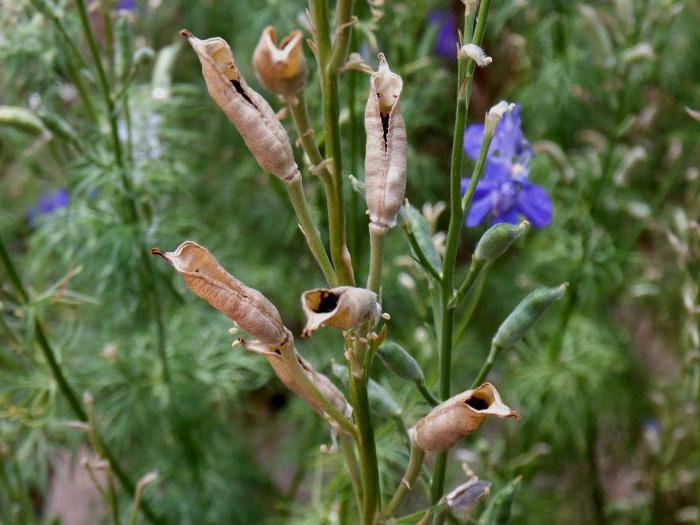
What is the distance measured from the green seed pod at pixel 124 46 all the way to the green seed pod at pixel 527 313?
0.69m

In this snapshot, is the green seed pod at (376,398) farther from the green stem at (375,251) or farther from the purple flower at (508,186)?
the purple flower at (508,186)

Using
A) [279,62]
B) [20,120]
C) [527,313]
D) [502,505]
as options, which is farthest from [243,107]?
[20,120]

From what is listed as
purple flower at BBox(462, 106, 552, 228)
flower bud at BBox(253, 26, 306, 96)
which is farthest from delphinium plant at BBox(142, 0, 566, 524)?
purple flower at BBox(462, 106, 552, 228)

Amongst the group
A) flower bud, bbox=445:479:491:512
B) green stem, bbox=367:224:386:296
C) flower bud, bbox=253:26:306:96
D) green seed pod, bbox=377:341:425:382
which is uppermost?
flower bud, bbox=253:26:306:96

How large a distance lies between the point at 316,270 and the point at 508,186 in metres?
0.70

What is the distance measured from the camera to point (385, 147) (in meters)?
0.53

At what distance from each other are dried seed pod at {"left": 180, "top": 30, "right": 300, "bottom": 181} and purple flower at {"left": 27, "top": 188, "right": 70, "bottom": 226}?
46.8 inches

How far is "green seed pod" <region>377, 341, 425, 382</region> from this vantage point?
1.99ft

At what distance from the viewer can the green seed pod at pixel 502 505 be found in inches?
26.6

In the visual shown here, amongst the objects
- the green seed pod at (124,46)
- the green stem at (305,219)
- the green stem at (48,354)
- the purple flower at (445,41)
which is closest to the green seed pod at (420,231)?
the green stem at (305,219)

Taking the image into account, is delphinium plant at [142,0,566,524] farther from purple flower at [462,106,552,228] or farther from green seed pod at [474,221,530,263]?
purple flower at [462,106,552,228]

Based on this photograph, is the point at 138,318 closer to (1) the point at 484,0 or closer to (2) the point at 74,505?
(2) the point at 74,505

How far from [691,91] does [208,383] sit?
1191 millimetres

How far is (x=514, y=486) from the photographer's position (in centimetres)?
68
